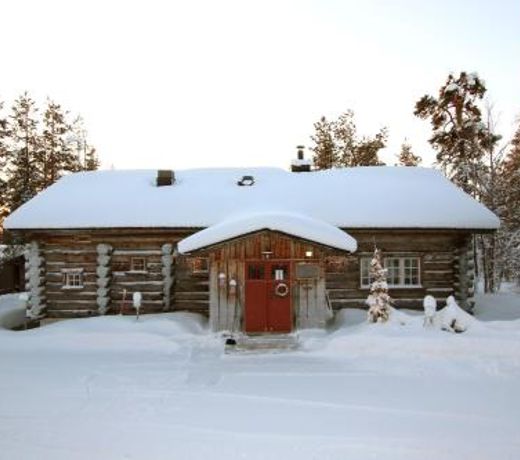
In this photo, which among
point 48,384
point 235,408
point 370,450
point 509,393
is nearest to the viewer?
point 370,450

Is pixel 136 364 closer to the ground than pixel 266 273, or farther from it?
closer to the ground

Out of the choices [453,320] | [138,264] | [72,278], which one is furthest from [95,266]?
[453,320]

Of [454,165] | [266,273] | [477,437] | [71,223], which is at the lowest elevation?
[477,437]

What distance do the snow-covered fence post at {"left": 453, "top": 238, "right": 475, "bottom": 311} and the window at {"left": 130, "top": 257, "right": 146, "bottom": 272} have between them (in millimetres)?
11194

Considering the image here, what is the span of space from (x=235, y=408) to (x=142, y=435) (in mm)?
1805

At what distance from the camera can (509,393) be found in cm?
928

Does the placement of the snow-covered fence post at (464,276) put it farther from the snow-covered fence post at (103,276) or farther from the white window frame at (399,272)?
the snow-covered fence post at (103,276)

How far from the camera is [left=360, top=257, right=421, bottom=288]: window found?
17.8 meters

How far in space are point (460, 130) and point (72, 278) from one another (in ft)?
71.2

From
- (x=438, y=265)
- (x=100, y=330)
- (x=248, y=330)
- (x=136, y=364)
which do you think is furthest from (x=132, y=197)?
(x=438, y=265)

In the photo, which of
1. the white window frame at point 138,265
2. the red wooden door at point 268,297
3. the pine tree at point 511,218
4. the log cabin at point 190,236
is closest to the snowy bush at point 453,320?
the log cabin at point 190,236

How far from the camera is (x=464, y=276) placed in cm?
1775

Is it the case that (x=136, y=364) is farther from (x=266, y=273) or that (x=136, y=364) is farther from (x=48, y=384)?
(x=266, y=273)

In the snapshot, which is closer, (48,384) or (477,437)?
(477,437)
